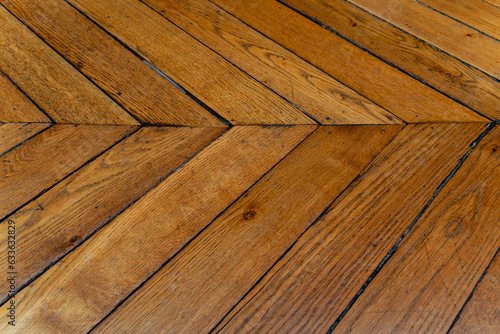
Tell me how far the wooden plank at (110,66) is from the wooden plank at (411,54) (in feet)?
1.24

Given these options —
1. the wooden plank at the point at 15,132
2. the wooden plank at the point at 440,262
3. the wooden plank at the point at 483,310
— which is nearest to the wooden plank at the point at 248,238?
the wooden plank at the point at 440,262

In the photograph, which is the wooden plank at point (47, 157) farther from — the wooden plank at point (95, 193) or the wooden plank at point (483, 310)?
the wooden plank at point (483, 310)

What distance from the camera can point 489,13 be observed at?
33.9 inches

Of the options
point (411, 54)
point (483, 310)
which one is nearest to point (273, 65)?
point (411, 54)

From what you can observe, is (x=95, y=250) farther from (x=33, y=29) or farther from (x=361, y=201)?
(x=33, y=29)

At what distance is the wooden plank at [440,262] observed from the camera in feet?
1.63

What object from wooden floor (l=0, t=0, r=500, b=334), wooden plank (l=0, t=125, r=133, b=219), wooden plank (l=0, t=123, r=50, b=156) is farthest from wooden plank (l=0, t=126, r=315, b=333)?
wooden plank (l=0, t=123, r=50, b=156)

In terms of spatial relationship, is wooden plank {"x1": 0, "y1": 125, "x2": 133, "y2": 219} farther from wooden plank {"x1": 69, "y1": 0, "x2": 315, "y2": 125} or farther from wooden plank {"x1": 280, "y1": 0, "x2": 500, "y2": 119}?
wooden plank {"x1": 280, "y1": 0, "x2": 500, "y2": 119}

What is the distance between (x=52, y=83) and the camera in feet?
2.36

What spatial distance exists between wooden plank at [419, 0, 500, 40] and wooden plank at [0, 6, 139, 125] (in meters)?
0.73

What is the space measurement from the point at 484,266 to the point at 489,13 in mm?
620

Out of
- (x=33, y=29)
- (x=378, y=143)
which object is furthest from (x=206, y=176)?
(x=33, y=29)

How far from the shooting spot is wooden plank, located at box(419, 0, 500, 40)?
0.83 meters

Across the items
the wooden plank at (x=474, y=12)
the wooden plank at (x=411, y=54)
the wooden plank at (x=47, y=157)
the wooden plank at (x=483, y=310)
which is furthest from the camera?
the wooden plank at (x=474, y=12)
